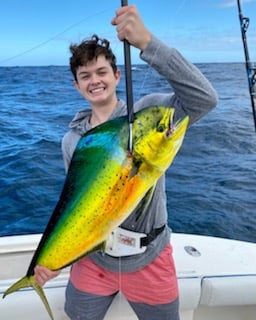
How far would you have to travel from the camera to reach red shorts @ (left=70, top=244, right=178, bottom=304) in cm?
168

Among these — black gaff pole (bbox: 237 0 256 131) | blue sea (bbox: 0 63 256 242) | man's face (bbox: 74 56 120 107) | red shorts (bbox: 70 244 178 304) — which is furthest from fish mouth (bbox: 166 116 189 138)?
black gaff pole (bbox: 237 0 256 131)

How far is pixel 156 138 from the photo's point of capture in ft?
3.44

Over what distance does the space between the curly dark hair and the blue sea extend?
1.16 meters

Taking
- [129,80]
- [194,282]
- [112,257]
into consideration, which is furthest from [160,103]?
[194,282]

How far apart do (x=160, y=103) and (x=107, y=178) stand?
470 mm

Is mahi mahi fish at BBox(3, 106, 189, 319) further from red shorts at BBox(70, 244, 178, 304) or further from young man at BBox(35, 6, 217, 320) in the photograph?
red shorts at BBox(70, 244, 178, 304)

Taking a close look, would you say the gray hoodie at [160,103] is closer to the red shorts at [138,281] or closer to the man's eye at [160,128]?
the red shorts at [138,281]

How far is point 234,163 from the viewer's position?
6.90m

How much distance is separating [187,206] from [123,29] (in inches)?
177

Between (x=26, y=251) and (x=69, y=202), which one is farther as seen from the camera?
(x=26, y=251)

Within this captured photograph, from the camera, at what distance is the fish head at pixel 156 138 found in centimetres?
105

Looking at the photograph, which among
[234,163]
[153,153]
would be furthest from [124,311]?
[234,163]

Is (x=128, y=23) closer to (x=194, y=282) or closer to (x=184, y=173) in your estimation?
(x=194, y=282)

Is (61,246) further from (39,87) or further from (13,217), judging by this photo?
(39,87)
